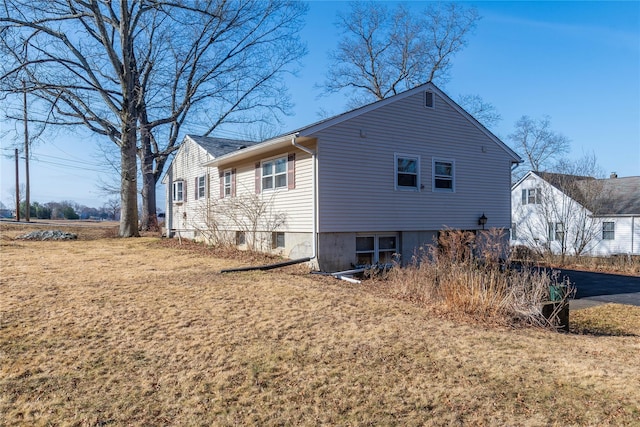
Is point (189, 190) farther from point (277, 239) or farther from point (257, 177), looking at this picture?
point (277, 239)

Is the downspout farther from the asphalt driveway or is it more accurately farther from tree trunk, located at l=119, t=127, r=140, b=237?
tree trunk, located at l=119, t=127, r=140, b=237

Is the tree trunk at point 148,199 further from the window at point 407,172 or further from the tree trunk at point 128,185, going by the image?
the window at point 407,172

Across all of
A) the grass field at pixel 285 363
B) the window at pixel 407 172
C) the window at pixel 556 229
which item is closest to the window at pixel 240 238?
the window at pixel 407 172

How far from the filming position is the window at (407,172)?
42.6 ft

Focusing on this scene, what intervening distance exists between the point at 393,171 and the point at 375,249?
2.37 metres

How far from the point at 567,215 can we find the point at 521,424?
870 inches

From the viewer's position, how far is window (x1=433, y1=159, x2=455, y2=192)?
13.8 meters

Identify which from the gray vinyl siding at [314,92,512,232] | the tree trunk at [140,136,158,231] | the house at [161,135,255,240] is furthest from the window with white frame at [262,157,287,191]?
the tree trunk at [140,136,158,231]

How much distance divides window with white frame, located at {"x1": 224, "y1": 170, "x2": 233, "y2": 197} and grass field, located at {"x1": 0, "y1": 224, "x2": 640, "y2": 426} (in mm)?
8993

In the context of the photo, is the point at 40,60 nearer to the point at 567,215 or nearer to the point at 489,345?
the point at 489,345

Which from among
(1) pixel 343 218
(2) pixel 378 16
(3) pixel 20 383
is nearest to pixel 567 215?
(1) pixel 343 218

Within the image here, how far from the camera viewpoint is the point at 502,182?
615 inches

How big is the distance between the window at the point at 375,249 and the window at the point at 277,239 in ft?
7.88

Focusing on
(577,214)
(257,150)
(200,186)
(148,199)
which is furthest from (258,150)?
(577,214)
